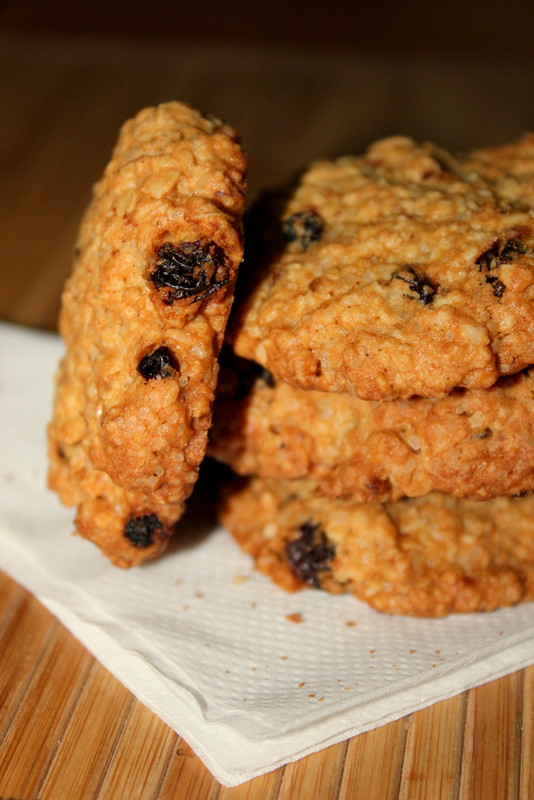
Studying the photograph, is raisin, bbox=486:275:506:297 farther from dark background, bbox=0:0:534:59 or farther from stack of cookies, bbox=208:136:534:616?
dark background, bbox=0:0:534:59

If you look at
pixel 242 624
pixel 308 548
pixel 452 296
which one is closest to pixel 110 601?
pixel 242 624

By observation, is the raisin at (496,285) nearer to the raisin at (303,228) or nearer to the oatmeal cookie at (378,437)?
the oatmeal cookie at (378,437)

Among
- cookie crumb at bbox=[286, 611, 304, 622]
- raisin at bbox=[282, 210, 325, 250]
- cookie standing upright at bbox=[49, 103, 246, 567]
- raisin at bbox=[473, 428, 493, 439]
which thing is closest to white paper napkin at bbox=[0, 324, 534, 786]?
cookie crumb at bbox=[286, 611, 304, 622]

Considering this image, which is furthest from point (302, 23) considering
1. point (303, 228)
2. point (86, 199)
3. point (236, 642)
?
point (236, 642)

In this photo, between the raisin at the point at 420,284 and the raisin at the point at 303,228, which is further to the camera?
the raisin at the point at 303,228

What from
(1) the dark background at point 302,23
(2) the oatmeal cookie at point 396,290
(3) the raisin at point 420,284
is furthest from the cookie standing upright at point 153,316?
(1) the dark background at point 302,23

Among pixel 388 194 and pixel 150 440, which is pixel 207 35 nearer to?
pixel 388 194
